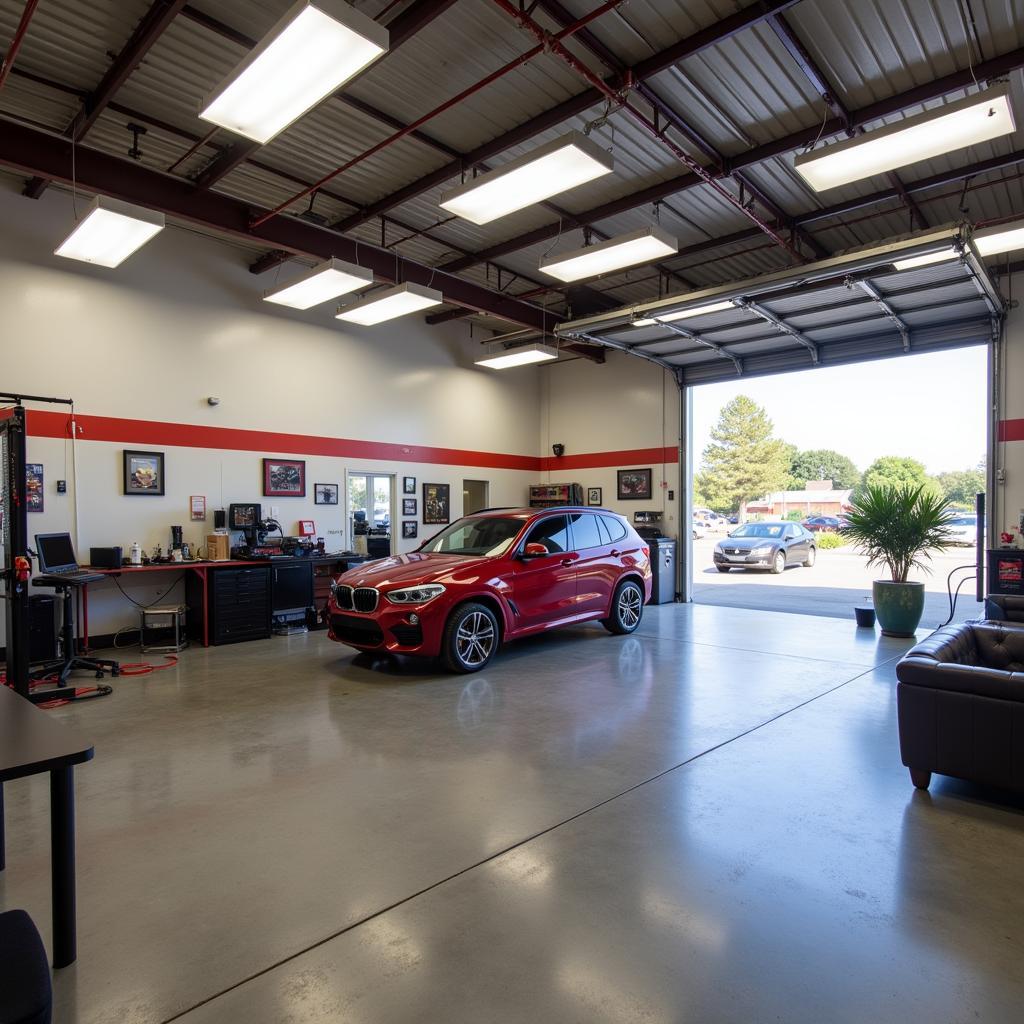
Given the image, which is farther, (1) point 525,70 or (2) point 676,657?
(2) point 676,657

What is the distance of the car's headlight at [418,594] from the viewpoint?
5.39 m

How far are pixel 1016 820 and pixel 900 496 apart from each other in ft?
15.6

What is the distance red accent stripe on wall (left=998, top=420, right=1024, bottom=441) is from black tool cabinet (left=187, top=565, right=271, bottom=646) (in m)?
8.80

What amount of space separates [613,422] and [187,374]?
677cm

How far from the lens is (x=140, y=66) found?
182 inches

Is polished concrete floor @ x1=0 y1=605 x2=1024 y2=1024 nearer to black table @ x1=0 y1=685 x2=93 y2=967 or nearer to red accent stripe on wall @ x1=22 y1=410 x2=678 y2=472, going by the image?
black table @ x1=0 y1=685 x2=93 y2=967

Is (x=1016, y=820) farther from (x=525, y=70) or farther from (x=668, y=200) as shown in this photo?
(x=668, y=200)

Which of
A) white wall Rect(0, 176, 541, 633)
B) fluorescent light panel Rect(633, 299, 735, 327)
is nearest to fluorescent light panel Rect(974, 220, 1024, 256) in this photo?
fluorescent light panel Rect(633, 299, 735, 327)

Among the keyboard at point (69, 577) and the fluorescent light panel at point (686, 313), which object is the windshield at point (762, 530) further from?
the keyboard at point (69, 577)

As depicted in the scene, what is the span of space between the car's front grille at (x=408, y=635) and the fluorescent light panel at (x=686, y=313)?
4.76 m

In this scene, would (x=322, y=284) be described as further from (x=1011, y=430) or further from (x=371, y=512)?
(x=1011, y=430)

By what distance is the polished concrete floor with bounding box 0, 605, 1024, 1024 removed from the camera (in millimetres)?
1892

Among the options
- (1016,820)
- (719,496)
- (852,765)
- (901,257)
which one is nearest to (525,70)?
(901,257)

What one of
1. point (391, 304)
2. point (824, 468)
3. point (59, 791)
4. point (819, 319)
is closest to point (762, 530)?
point (819, 319)
